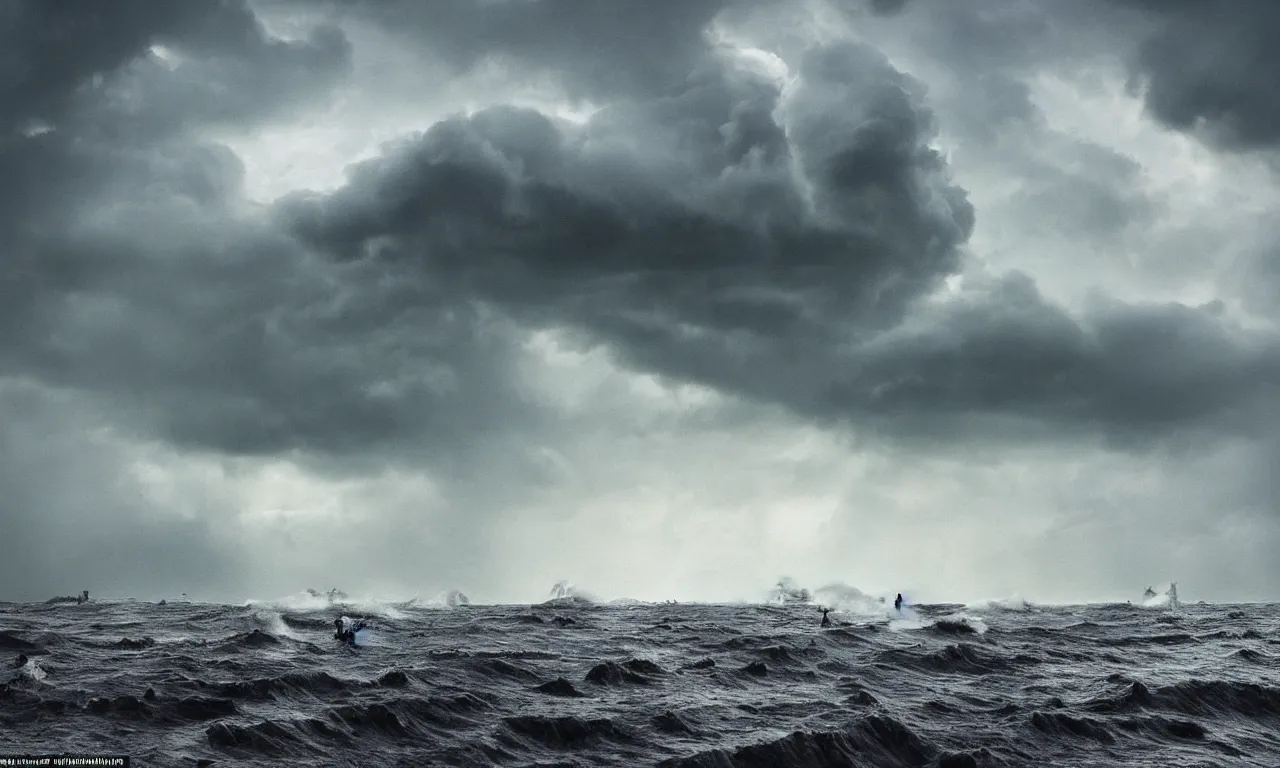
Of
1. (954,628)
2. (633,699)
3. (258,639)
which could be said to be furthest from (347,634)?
(954,628)

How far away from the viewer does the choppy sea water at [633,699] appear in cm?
3819

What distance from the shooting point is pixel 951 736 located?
4291 centimetres

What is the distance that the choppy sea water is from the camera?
125ft

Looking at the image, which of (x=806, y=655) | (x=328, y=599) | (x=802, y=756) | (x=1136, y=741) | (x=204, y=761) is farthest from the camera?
(x=328, y=599)

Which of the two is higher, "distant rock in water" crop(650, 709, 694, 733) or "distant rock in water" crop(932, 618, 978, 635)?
"distant rock in water" crop(932, 618, 978, 635)

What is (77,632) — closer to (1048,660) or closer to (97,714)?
(97,714)

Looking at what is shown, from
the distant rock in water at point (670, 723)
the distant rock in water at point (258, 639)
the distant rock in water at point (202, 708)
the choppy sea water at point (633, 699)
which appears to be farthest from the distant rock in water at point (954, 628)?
the distant rock in water at point (202, 708)

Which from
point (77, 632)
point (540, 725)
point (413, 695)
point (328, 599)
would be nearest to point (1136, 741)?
point (540, 725)

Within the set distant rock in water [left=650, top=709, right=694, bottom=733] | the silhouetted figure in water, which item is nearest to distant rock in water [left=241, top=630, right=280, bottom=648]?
the silhouetted figure in water

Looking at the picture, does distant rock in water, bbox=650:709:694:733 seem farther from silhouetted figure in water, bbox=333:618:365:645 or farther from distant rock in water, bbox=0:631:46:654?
distant rock in water, bbox=0:631:46:654

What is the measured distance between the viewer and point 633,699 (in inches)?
1925

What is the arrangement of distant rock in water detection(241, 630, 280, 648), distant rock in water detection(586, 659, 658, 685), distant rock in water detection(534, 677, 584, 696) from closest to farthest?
1. distant rock in water detection(534, 677, 584, 696)
2. distant rock in water detection(586, 659, 658, 685)
3. distant rock in water detection(241, 630, 280, 648)

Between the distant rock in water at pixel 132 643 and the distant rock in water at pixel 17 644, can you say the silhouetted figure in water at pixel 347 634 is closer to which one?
the distant rock in water at pixel 132 643

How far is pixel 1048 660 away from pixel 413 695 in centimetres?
4597
